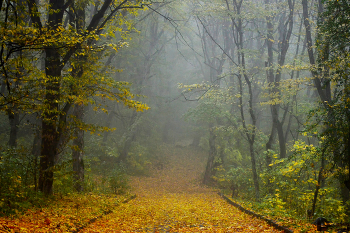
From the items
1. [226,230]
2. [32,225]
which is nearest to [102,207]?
[32,225]

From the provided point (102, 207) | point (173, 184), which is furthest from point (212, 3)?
point (102, 207)

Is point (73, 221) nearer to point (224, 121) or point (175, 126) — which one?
point (224, 121)

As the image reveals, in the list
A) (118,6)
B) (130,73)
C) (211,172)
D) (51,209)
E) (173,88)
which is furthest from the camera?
(173,88)

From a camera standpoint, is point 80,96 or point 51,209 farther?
point 80,96

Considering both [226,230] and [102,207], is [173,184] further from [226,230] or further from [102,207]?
[226,230]

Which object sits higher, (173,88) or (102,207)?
(173,88)

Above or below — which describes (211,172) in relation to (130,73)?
below

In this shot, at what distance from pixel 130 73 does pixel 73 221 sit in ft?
64.7

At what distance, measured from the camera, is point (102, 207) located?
734 cm

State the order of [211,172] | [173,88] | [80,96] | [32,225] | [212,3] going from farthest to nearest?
[173,88]
[211,172]
[212,3]
[80,96]
[32,225]

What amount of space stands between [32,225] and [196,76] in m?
27.5

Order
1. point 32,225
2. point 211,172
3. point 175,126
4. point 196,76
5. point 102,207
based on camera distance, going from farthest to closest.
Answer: point 175,126 < point 196,76 < point 211,172 < point 102,207 < point 32,225

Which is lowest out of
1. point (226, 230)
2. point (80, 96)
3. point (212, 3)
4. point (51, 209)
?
point (226, 230)

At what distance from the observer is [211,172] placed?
18.4 m
